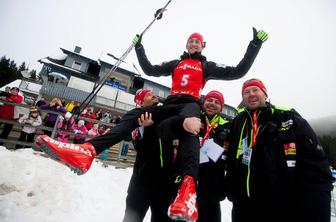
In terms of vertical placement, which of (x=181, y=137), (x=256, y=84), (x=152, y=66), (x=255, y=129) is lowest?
(x=181, y=137)

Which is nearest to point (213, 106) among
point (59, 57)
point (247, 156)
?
point (247, 156)

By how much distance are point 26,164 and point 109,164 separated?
316 centimetres

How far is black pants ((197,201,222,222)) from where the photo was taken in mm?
2793

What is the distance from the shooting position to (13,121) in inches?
266

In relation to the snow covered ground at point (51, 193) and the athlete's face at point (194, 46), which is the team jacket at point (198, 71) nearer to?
the athlete's face at point (194, 46)

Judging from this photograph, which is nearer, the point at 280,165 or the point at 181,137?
the point at 280,165

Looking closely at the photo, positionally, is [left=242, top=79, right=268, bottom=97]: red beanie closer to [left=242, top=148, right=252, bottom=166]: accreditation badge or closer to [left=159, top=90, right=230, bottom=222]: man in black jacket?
[left=159, top=90, right=230, bottom=222]: man in black jacket

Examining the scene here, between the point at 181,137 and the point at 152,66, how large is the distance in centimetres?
148

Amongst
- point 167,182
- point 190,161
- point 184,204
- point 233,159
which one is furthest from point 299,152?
point 167,182

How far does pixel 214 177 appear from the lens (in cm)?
274

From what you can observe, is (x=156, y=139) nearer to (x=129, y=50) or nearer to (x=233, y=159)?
(x=233, y=159)

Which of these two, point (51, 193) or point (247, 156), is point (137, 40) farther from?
Result: point (51, 193)

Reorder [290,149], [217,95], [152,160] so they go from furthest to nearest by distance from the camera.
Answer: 1. [217,95]
2. [152,160]
3. [290,149]

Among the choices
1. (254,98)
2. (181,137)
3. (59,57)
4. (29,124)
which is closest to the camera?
(181,137)
